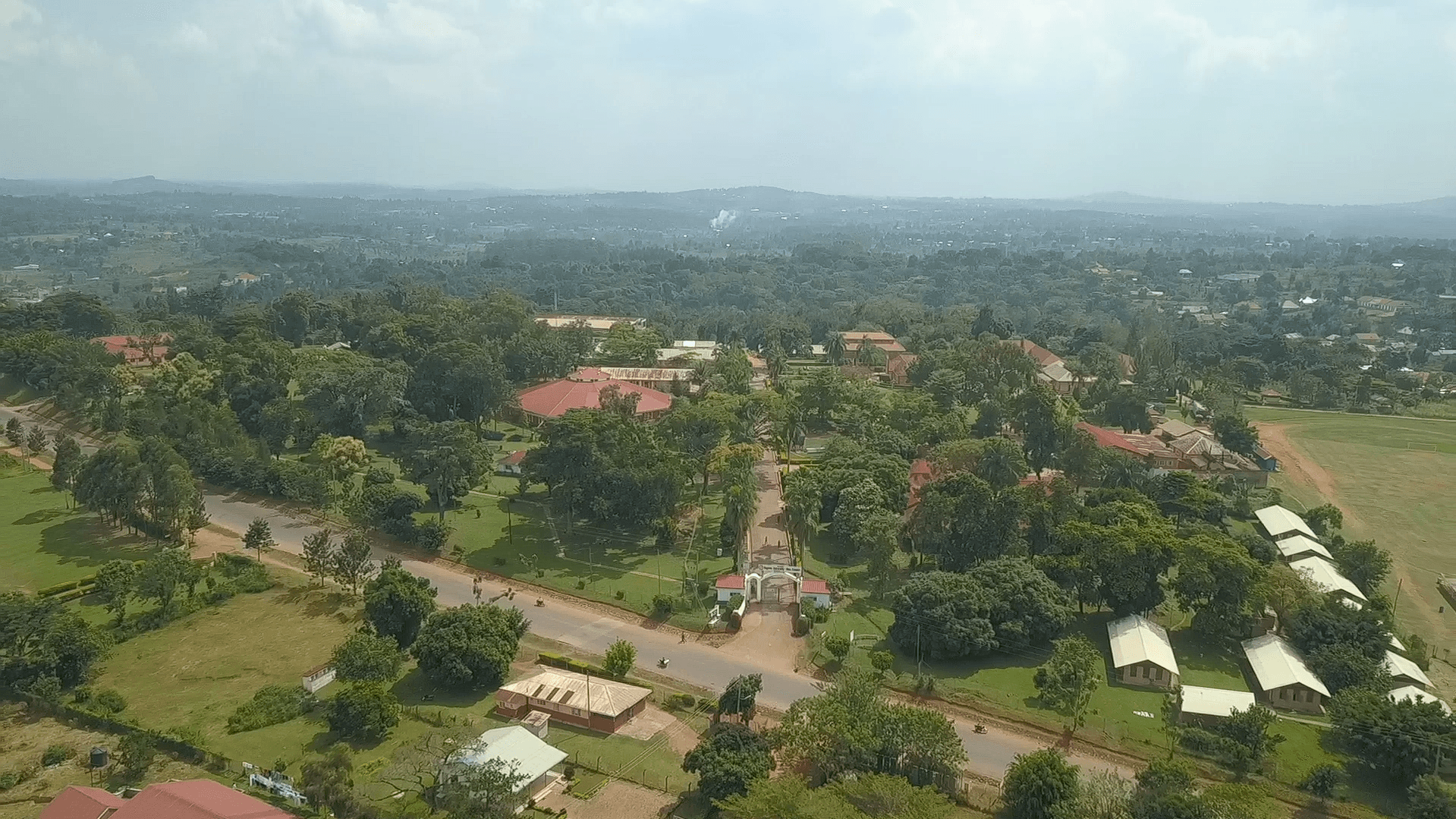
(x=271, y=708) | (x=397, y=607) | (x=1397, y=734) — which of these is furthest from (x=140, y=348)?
(x=1397, y=734)

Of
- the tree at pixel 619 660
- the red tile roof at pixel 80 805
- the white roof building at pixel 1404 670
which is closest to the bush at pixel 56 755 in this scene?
the red tile roof at pixel 80 805

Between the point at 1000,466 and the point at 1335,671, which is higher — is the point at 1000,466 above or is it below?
above

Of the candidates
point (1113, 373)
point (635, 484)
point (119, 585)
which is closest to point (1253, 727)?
point (635, 484)

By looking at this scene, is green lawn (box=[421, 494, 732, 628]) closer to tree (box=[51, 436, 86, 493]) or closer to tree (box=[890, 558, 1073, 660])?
tree (box=[890, 558, 1073, 660])

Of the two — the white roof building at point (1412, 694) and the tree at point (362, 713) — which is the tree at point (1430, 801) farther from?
the tree at point (362, 713)

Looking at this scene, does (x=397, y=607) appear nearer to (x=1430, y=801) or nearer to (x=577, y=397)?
(x=1430, y=801)

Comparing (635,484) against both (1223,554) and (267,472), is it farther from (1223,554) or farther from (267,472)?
(1223,554)
